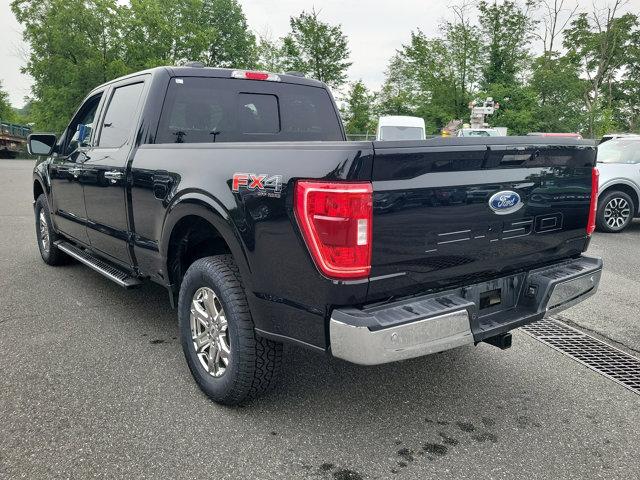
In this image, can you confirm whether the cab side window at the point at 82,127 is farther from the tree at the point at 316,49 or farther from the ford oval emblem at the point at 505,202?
the tree at the point at 316,49

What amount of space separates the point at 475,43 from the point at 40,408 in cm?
3418

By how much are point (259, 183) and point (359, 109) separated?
38649 millimetres

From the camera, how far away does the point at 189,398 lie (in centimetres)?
302

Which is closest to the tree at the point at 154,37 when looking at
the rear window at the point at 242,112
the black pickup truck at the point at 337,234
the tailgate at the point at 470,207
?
the rear window at the point at 242,112

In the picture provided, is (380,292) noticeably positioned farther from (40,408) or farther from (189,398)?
(40,408)

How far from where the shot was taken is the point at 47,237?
591cm

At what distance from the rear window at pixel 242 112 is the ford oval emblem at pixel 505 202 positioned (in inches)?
80.9

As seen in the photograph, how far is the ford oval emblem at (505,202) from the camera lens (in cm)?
260

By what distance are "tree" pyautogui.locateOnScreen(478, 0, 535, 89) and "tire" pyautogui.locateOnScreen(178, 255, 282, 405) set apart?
3250 cm

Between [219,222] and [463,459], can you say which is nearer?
[463,459]

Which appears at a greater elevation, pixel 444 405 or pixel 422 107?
pixel 422 107

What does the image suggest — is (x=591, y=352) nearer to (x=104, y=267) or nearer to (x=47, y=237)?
(x=104, y=267)

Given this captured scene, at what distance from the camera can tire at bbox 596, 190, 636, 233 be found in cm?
902

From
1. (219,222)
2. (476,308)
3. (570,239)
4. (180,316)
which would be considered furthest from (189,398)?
(570,239)
